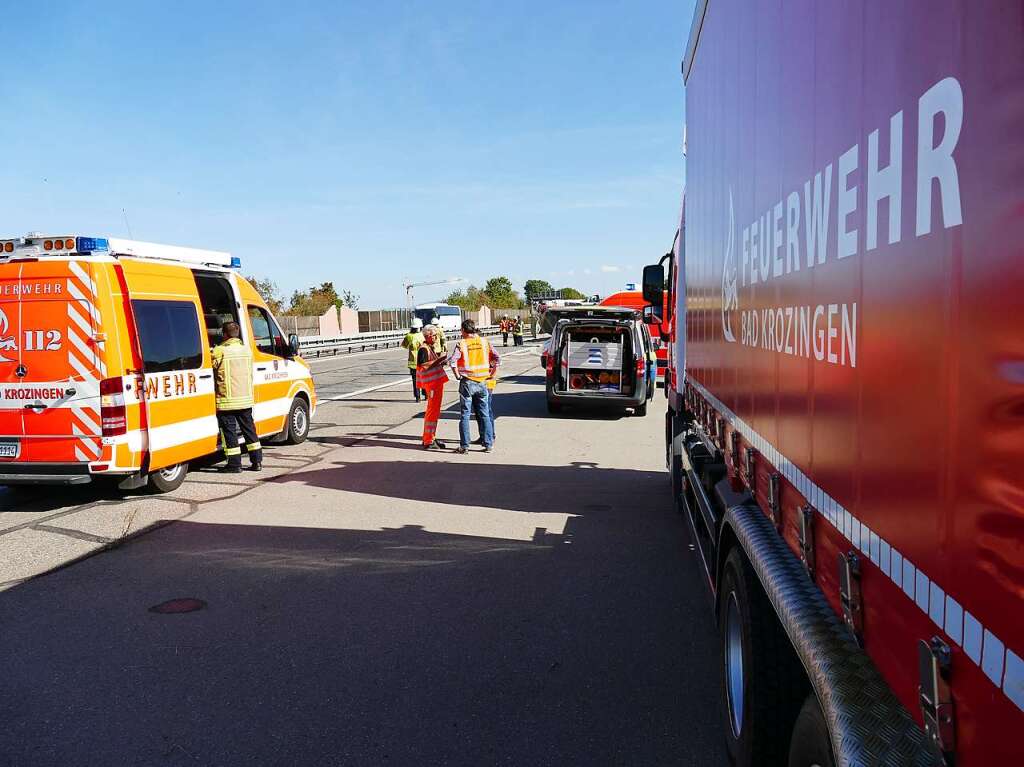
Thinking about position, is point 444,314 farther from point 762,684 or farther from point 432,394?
point 762,684

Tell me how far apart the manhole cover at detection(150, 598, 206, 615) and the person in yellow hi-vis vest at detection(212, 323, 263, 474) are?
4.39 meters

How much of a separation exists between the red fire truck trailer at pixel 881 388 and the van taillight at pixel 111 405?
6403 millimetres

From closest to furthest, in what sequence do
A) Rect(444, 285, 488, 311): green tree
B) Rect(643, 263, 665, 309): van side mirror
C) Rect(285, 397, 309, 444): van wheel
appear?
1. Rect(643, 263, 665, 309): van side mirror
2. Rect(285, 397, 309, 444): van wheel
3. Rect(444, 285, 488, 311): green tree

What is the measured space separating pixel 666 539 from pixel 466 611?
7.90 ft

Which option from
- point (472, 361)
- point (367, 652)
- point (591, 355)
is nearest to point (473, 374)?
point (472, 361)

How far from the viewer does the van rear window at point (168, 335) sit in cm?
839

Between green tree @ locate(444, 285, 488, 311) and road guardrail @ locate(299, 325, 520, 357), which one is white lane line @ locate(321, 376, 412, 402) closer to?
road guardrail @ locate(299, 325, 520, 357)

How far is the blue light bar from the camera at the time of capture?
26.3 feet

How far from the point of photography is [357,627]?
16.9 feet

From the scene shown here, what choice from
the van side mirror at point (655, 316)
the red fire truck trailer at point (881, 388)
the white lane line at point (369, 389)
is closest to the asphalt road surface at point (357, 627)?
the red fire truck trailer at point (881, 388)

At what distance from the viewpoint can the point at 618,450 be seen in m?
12.1

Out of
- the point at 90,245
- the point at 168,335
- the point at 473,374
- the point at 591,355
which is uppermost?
the point at 90,245

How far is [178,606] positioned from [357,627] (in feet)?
4.26

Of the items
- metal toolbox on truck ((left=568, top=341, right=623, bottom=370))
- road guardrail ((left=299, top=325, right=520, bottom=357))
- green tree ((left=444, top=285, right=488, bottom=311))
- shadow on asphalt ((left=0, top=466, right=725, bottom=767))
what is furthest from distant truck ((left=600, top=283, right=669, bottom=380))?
green tree ((left=444, top=285, right=488, bottom=311))
